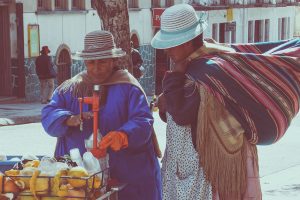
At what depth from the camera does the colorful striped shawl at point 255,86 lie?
16.1 ft

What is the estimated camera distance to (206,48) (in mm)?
5051

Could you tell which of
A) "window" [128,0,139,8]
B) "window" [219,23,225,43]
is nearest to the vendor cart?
"window" [128,0,139,8]

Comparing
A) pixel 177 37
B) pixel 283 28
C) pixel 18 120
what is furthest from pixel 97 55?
pixel 283 28

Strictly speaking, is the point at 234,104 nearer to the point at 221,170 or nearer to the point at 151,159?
the point at 221,170

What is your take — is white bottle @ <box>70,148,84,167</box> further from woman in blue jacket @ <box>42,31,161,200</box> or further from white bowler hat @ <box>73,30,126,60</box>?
white bowler hat @ <box>73,30,126,60</box>

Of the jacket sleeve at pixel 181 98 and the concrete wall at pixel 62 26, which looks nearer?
the jacket sleeve at pixel 181 98

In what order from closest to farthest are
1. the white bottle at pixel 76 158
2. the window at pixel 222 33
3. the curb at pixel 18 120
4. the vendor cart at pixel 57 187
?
the vendor cart at pixel 57 187
the white bottle at pixel 76 158
the curb at pixel 18 120
the window at pixel 222 33

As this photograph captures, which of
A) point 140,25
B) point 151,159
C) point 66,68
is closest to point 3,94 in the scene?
point 66,68

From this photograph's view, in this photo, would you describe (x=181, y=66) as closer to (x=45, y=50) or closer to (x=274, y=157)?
(x=274, y=157)

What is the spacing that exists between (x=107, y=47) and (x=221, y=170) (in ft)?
3.30

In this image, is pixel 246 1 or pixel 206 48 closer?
pixel 206 48

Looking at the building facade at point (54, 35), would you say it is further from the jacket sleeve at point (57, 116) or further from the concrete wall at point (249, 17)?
the jacket sleeve at point (57, 116)

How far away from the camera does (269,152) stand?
46.1 ft

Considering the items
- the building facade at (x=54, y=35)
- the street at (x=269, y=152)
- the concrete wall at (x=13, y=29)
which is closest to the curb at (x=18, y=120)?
the street at (x=269, y=152)
